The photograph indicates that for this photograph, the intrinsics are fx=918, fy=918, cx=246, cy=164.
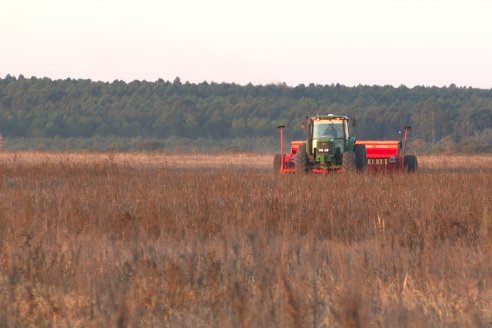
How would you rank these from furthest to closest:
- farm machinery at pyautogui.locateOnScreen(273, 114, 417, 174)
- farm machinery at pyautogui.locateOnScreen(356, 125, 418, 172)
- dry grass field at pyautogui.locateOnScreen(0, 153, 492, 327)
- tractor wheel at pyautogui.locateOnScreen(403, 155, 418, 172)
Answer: tractor wheel at pyautogui.locateOnScreen(403, 155, 418, 172) → farm machinery at pyautogui.locateOnScreen(356, 125, 418, 172) → farm machinery at pyautogui.locateOnScreen(273, 114, 417, 174) → dry grass field at pyautogui.locateOnScreen(0, 153, 492, 327)

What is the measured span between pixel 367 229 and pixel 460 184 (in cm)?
772

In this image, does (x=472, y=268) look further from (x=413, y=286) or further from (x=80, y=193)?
(x=80, y=193)

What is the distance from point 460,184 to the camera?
17.8 metres

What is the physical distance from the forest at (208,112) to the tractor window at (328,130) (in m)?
62.6

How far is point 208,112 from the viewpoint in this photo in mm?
121062

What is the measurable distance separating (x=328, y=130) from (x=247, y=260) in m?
17.1

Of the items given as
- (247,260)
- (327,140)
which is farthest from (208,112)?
(247,260)

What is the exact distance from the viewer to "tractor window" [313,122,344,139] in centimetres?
2434

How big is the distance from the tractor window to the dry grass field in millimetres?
9098

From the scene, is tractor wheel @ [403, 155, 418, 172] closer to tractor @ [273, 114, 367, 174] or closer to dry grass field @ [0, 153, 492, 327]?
tractor @ [273, 114, 367, 174]

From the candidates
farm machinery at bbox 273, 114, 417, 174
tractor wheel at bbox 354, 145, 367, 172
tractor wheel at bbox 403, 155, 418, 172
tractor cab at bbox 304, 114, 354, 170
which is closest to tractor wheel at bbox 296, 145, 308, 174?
farm machinery at bbox 273, 114, 417, 174

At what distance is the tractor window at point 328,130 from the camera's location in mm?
24344

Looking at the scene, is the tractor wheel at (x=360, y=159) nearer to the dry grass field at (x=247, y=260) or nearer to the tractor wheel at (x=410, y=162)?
the tractor wheel at (x=410, y=162)

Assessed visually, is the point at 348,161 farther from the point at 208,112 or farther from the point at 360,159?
the point at 208,112
